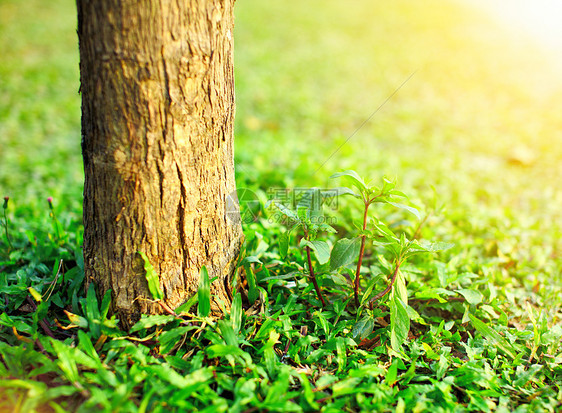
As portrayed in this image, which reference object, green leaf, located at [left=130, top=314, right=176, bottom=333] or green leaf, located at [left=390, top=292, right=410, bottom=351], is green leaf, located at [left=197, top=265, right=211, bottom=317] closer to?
green leaf, located at [left=130, top=314, right=176, bottom=333]

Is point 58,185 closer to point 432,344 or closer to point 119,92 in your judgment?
point 119,92

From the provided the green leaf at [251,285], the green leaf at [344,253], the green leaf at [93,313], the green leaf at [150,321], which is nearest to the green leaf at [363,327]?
the green leaf at [344,253]

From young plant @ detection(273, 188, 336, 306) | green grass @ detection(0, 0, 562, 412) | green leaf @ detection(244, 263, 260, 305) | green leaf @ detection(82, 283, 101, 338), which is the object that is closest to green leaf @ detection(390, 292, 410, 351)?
green grass @ detection(0, 0, 562, 412)

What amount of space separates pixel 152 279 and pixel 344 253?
967 millimetres

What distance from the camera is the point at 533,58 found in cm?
954

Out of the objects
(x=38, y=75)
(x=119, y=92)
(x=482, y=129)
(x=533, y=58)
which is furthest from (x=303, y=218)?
(x=533, y=58)

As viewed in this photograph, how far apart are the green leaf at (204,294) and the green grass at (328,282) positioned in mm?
52

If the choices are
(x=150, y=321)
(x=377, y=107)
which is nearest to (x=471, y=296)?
(x=150, y=321)

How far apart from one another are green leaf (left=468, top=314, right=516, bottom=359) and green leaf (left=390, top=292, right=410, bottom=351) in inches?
20.5

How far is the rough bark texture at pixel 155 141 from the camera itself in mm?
1631

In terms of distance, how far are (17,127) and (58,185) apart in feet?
8.34

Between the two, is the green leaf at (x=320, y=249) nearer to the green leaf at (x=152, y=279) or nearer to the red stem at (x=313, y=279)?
the red stem at (x=313, y=279)

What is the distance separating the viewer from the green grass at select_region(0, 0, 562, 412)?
1.74m

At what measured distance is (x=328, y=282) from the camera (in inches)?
91.4
